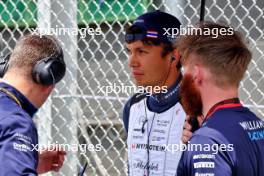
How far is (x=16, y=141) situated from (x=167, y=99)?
82 centimetres

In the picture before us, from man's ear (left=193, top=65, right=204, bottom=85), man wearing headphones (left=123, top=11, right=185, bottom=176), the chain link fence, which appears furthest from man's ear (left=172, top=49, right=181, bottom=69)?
the chain link fence

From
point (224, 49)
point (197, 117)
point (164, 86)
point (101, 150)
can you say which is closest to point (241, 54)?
point (224, 49)

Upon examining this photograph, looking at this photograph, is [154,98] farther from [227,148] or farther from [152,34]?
[227,148]

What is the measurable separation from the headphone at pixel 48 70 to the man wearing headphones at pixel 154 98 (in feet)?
1.15

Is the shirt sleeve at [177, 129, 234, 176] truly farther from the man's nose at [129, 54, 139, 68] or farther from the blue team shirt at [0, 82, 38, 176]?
the man's nose at [129, 54, 139, 68]

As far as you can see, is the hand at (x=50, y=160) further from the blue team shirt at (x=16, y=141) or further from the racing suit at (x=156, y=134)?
the blue team shirt at (x=16, y=141)

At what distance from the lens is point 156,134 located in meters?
3.08

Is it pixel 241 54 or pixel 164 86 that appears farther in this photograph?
pixel 164 86

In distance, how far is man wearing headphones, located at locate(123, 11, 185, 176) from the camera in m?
3.04

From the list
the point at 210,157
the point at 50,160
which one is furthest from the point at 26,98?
the point at 210,157

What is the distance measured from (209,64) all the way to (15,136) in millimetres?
802

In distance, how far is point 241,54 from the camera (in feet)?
8.22

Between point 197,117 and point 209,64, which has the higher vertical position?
point 209,64

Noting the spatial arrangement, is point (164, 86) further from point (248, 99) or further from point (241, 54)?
point (248, 99)
